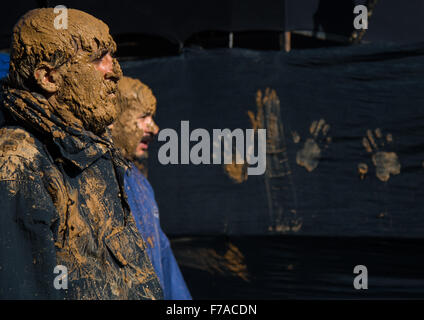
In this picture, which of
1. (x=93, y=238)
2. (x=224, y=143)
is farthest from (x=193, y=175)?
(x=93, y=238)

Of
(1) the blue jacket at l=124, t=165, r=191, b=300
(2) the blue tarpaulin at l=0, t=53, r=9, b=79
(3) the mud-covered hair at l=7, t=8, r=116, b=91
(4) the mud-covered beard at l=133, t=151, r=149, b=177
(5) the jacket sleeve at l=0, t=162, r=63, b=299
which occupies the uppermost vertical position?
(4) the mud-covered beard at l=133, t=151, r=149, b=177

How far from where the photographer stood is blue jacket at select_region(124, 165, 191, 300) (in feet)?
8.28

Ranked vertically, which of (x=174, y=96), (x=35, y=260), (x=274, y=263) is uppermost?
(x=174, y=96)

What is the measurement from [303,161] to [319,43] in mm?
877

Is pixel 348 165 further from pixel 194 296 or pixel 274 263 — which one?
pixel 194 296

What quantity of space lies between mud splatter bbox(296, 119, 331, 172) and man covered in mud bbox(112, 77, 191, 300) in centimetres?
100

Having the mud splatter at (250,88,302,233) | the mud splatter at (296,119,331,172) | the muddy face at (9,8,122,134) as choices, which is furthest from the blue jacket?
the muddy face at (9,8,122,134)

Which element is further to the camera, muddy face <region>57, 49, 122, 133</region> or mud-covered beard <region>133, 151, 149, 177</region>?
mud-covered beard <region>133, 151, 149, 177</region>

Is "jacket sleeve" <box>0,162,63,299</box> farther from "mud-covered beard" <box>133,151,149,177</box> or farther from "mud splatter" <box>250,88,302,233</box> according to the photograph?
"mud-covered beard" <box>133,151,149,177</box>

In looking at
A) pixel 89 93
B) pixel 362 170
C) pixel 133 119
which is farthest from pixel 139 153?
pixel 89 93

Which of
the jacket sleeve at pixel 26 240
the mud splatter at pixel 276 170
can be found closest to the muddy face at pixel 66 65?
the jacket sleeve at pixel 26 240

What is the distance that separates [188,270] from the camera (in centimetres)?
347

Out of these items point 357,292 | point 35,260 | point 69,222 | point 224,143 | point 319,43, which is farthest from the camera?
point 319,43

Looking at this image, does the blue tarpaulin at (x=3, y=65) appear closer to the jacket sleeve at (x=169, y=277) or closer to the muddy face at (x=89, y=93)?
the muddy face at (x=89, y=93)
